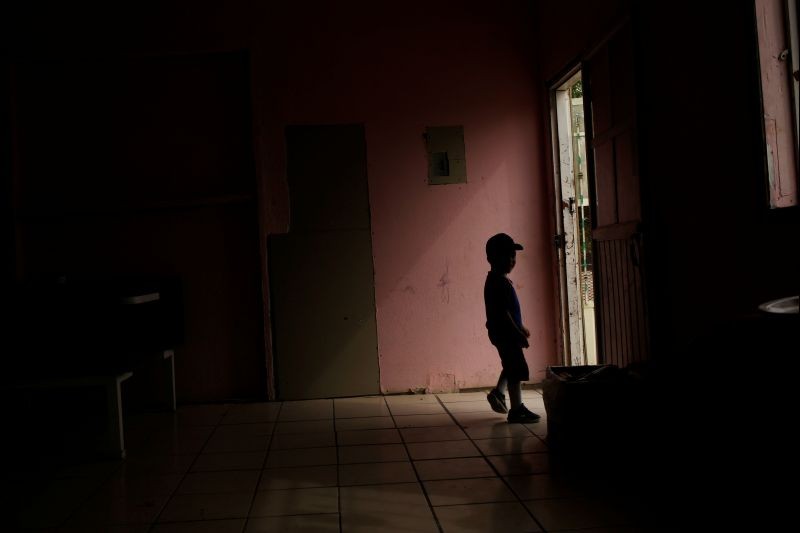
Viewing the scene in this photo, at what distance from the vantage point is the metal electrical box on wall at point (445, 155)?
459 cm

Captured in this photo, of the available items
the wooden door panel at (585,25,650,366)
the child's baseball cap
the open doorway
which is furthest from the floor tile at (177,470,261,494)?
the open doorway

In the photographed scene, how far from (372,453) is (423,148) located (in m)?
2.19

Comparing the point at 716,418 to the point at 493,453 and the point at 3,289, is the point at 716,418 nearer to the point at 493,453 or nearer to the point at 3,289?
the point at 493,453

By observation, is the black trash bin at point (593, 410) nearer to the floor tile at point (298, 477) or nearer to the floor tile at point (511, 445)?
the floor tile at point (511, 445)

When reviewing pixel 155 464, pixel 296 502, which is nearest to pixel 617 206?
pixel 296 502

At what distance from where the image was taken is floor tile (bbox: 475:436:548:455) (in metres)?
3.05

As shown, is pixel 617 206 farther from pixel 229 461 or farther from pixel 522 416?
pixel 229 461

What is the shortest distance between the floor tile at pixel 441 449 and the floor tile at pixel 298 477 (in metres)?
0.40

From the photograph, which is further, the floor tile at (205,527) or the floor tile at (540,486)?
the floor tile at (540,486)

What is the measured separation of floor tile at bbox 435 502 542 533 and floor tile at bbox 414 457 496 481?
35 centimetres

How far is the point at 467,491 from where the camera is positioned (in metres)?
2.55

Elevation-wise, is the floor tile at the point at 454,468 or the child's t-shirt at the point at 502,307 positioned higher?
the child's t-shirt at the point at 502,307

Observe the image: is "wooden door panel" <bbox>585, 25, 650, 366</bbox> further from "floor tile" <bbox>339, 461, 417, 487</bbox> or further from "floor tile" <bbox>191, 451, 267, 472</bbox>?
"floor tile" <bbox>191, 451, 267, 472</bbox>

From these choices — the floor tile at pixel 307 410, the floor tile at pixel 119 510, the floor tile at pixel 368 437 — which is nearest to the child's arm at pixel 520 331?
the floor tile at pixel 368 437
